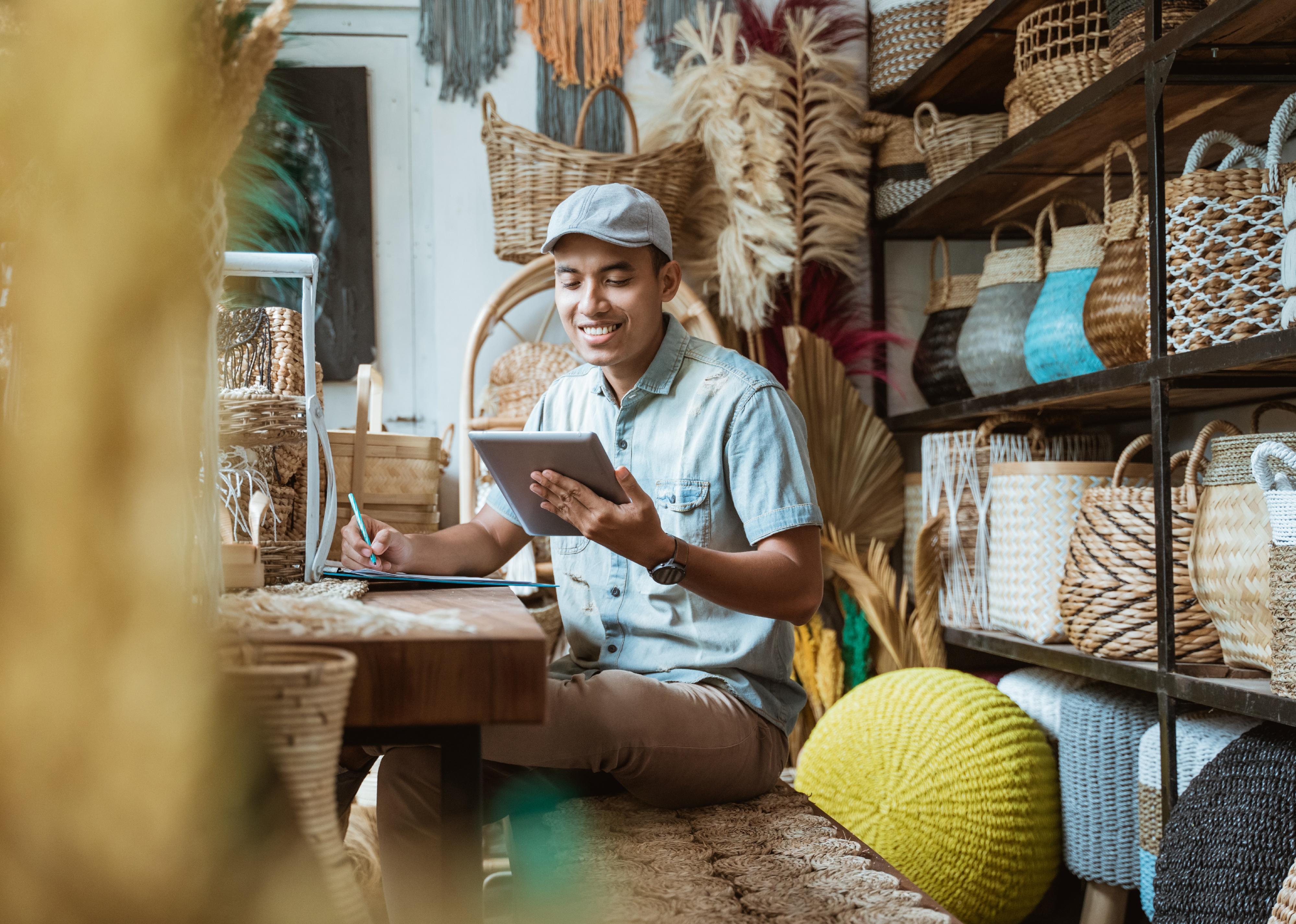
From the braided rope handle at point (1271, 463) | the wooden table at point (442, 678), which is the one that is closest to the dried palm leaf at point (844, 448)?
the braided rope handle at point (1271, 463)

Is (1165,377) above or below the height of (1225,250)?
below

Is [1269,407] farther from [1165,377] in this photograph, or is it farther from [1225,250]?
[1225,250]

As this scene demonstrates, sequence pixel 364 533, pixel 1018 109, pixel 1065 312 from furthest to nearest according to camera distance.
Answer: pixel 1018 109, pixel 1065 312, pixel 364 533

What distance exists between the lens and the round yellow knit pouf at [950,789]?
1.83 meters

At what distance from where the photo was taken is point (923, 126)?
2.83m

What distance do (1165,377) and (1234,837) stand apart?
0.72m

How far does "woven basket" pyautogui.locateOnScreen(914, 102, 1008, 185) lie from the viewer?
103 inches

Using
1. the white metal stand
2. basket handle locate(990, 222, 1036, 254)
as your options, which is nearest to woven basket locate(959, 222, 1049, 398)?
basket handle locate(990, 222, 1036, 254)

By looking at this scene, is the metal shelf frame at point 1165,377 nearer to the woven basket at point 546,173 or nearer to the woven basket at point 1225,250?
the woven basket at point 1225,250

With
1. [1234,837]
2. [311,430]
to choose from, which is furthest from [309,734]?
[1234,837]

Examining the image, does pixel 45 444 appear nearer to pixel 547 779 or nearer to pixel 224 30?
pixel 224 30

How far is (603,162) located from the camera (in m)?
2.56

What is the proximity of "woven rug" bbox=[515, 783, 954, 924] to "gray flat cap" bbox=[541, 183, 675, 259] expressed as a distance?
71cm

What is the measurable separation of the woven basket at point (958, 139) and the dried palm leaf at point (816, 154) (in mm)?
181
